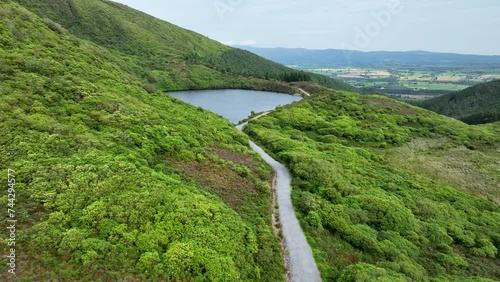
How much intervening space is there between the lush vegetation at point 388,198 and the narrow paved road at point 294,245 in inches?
27.2

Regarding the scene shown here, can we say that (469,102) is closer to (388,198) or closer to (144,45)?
(388,198)

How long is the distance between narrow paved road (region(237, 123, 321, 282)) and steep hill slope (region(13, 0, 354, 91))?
68856mm

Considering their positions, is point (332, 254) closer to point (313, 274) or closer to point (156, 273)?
point (313, 274)

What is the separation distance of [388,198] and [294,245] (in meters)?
15.7

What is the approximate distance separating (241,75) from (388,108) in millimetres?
64838

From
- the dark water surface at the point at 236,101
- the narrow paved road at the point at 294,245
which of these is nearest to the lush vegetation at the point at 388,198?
the narrow paved road at the point at 294,245

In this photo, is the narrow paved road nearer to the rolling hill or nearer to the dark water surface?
the rolling hill

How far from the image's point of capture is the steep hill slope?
102 m

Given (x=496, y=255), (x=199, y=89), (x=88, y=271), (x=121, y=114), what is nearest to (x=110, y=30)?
(x=199, y=89)

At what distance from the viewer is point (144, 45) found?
415ft

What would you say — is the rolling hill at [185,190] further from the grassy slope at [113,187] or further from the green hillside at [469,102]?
the green hillside at [469,102]

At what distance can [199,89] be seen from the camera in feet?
330

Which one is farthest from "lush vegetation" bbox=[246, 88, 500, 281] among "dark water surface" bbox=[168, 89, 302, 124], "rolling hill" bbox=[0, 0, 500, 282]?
"dark water surface" bbox=[168, 89, 302, 124]

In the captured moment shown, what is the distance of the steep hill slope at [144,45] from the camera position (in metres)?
102
